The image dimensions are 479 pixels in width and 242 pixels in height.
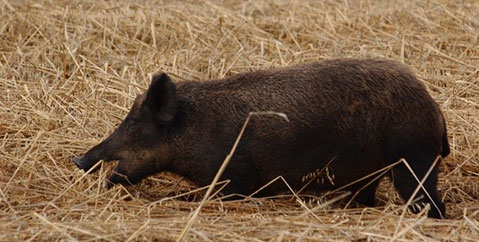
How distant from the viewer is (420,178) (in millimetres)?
5785

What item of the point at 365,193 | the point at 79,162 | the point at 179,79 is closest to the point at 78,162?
the point at 79,162

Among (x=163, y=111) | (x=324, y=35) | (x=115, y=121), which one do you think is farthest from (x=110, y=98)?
(x=324, y=35)

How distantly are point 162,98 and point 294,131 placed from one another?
0.86 metres

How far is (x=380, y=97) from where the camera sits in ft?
19.2

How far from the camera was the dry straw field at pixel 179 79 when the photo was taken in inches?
199

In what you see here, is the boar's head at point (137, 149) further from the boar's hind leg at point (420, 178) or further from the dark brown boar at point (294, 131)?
the boar's hind leg at point (420, 178)

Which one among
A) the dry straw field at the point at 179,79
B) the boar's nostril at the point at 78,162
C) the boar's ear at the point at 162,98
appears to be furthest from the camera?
the boar's nostril at the point at 78,162

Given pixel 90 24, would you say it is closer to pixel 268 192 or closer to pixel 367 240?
pixel 268 192

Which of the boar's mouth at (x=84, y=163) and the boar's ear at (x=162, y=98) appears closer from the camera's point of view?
the boar's ear at (x=162, y=98)

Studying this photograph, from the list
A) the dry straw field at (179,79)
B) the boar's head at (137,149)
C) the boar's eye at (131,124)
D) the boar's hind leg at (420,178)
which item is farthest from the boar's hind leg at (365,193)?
the boar's eye at (131,124)

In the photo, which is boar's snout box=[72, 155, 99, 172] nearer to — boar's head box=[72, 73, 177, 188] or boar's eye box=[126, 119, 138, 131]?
boar's head box=[72, 73, 177, 188]

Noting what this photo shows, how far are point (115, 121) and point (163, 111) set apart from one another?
3.95ft

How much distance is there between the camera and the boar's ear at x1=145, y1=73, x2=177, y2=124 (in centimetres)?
598

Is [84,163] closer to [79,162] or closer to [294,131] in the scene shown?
[79,162]
